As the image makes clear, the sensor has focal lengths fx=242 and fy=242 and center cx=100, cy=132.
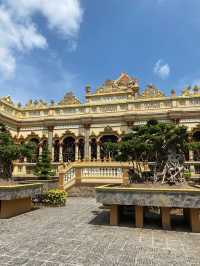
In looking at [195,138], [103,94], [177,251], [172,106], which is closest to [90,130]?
[103,94]

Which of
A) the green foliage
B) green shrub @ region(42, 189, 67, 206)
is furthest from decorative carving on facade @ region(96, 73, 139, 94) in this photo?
green shrub @ region(42, 189, 67, 206)

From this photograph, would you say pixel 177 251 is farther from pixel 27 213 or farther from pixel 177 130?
pixel 27 213

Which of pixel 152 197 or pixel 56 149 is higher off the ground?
pixel 56 149

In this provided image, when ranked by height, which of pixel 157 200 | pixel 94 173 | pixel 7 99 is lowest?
pixel 157 200

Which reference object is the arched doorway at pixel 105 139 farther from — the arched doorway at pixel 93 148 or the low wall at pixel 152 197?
the low wall at pixel 152 197

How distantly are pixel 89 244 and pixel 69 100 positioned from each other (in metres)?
21.7

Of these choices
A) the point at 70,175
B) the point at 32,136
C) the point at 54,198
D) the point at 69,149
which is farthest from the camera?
the point at 32,136

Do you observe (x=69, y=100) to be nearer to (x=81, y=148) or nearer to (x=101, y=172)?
(x=81, y=148)

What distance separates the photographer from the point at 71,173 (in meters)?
16.1

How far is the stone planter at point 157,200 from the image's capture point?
754 centimetres

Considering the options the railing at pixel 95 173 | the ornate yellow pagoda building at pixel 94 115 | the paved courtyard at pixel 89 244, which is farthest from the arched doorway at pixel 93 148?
the paved courtyard at pixel 89 244

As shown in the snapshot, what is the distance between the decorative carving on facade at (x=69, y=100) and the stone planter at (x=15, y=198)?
53.4 feet

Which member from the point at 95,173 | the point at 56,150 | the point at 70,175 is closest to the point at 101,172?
the point at 95,173

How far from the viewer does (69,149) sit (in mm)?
25781
